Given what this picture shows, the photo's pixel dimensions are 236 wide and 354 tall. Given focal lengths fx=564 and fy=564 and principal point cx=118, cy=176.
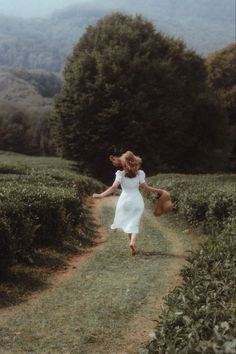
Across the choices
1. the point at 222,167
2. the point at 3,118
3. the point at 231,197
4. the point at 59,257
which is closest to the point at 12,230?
the point at 59,257

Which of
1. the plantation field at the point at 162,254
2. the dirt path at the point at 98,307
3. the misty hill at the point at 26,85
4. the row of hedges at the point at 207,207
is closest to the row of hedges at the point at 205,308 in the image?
the plantation field at the point at 162,254

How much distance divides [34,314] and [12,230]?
10.7 feet

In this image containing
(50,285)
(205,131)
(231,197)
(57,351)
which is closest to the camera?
(57,351)

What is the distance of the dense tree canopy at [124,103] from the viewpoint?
142ft

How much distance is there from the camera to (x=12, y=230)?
12180 mm

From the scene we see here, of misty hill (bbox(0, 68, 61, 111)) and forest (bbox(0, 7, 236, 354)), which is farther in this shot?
misty hill (bbox(0, 68, 61, 111))

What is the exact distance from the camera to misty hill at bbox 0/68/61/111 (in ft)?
377

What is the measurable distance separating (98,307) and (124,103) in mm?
34312

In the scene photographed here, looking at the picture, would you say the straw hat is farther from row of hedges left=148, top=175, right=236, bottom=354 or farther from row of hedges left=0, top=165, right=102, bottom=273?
row of hedges left=0, top=165, right=102, bottom=273

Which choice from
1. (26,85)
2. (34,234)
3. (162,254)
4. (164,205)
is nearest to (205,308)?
(164,205)

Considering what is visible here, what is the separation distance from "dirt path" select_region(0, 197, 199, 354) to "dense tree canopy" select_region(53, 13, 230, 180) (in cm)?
2891

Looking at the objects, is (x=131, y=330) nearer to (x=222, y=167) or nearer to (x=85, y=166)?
(x=85, y=166)

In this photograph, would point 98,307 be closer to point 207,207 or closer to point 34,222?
point 34,222

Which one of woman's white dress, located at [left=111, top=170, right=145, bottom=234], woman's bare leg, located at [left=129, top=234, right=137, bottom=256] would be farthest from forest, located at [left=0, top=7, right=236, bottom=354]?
woman's white dress, located at [left=111, top=170, right=145, bottom=234]
